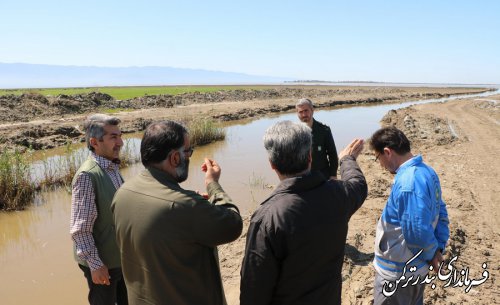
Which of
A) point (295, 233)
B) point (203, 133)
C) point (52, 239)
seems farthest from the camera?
point (203, 133)

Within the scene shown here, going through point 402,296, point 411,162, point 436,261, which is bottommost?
point 402,296

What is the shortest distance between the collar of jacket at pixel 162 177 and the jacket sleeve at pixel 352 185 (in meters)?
0.83

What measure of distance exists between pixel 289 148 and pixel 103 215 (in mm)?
1474

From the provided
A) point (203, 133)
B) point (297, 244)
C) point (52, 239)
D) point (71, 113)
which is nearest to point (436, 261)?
point (297, 244)

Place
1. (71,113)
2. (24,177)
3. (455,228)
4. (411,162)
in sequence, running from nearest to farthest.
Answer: (411,162) → (455,228) → (24,177) → (71,113)

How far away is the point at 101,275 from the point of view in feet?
8.09

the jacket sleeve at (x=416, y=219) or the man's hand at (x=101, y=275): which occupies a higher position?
the jacket sleeve at (x=416, y=219)

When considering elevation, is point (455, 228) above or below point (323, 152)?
below

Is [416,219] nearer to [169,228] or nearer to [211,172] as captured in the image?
[211,172]

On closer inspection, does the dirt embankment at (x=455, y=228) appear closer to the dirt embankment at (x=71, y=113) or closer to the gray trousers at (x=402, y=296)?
the gray trousers at (x=402, y=296)

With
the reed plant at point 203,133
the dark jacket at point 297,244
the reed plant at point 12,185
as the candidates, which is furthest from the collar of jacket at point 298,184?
the reed plant at point 203,133

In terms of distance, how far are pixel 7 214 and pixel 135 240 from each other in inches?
265

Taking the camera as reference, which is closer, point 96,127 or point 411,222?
point 411,222

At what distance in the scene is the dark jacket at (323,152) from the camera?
4.02 metres
